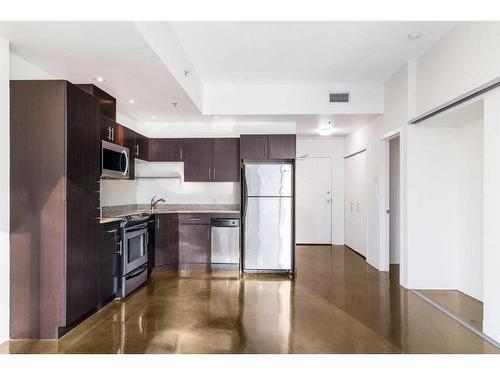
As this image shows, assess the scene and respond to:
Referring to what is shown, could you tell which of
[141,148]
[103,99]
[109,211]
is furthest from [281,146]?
[109,211]

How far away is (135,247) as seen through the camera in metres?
3.96

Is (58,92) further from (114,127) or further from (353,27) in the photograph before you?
(353,27)

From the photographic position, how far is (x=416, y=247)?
398 cm

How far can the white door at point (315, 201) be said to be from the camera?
723 centimetres

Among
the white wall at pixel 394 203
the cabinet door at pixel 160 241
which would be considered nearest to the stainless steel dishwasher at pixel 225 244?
the cabinet door at pixel 160 241

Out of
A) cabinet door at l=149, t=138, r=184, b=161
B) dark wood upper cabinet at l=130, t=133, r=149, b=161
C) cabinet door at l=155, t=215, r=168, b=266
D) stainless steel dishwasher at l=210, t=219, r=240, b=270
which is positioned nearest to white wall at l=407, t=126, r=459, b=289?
stainless steel dishwasher at l=210, t=219, r=240, b=270

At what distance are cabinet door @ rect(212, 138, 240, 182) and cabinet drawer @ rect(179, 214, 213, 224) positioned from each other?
713mm

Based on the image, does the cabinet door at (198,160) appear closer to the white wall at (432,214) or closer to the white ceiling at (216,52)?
the white ceiling at (216,52)

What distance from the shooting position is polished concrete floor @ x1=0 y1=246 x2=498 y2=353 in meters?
2.49

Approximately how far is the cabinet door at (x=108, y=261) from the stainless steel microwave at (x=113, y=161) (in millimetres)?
602

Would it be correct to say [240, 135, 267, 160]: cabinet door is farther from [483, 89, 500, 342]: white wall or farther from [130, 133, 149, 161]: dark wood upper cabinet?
[483, 89, 500, 342]: white wall

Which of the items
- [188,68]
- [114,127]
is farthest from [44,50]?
[188,68]

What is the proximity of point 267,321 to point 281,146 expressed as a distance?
2.71 metres

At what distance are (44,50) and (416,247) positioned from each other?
4545 millimetres
